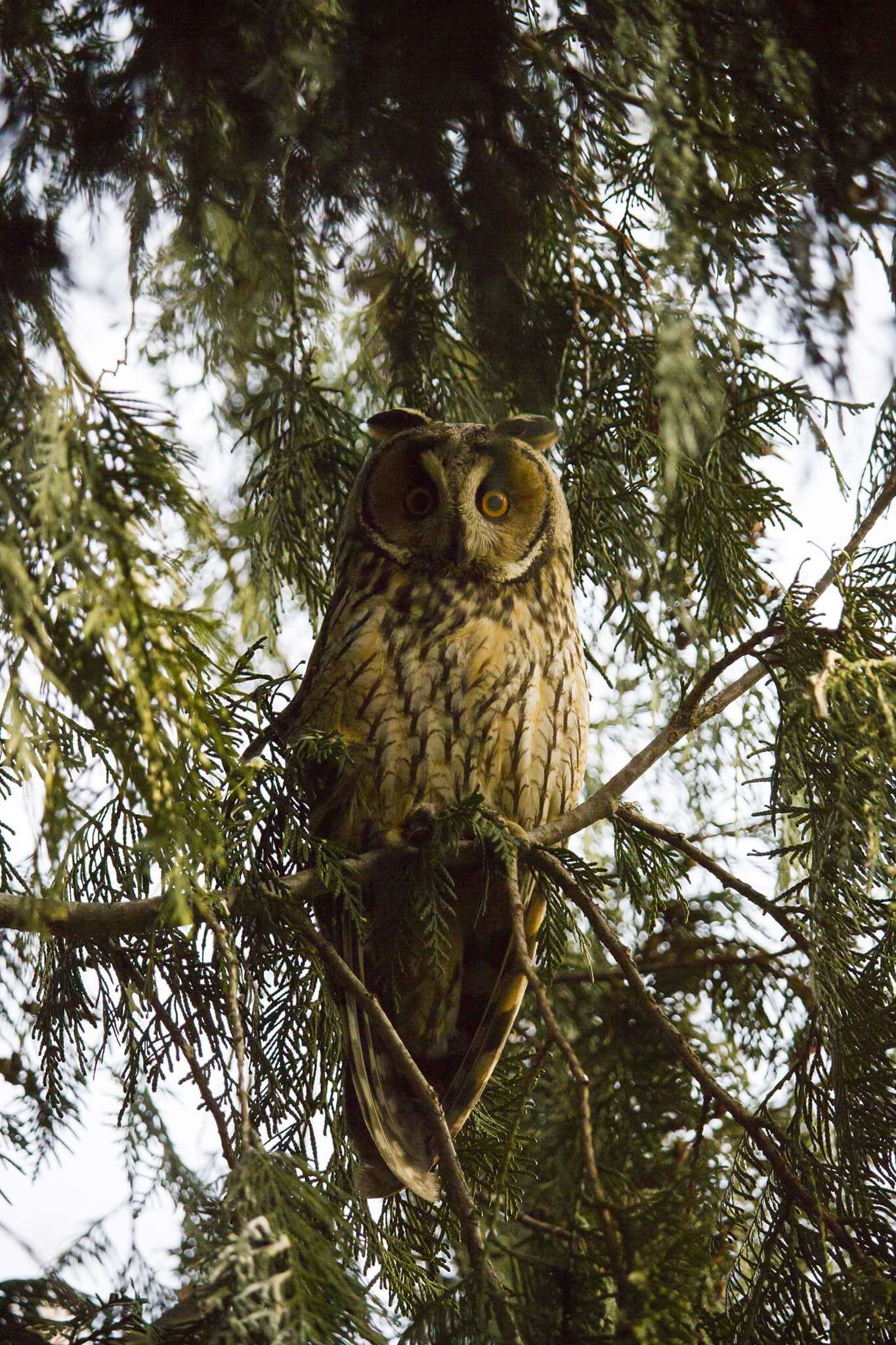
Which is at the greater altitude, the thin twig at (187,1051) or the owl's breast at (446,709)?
the owl's breast at (446,709)

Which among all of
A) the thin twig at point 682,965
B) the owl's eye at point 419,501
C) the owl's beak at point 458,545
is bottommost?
the thin twig at point 682,965

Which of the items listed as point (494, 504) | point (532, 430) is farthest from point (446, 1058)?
point (532, 430)

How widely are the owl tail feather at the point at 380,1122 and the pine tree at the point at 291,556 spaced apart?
0.06 meters

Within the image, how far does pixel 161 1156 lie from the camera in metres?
2.19

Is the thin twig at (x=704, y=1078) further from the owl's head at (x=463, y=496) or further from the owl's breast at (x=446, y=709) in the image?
the owl's head at (x=463, y=496)

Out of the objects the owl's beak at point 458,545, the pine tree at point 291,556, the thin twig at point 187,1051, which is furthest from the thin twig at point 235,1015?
the owl's beak at point 458,545

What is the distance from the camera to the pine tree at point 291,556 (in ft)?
4.13

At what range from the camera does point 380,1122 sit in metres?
2.11

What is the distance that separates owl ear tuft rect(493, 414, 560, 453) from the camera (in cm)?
240

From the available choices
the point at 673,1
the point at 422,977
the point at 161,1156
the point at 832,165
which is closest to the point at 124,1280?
the point at 161,1156

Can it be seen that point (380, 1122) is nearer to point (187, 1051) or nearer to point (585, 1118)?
point (187, 1051)

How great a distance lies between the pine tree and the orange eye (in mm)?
167

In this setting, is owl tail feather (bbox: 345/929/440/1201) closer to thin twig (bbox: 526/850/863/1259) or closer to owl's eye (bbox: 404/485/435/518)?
thin twig (bbox: 526/850/863/1259)

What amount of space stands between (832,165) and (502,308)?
1.35ft
